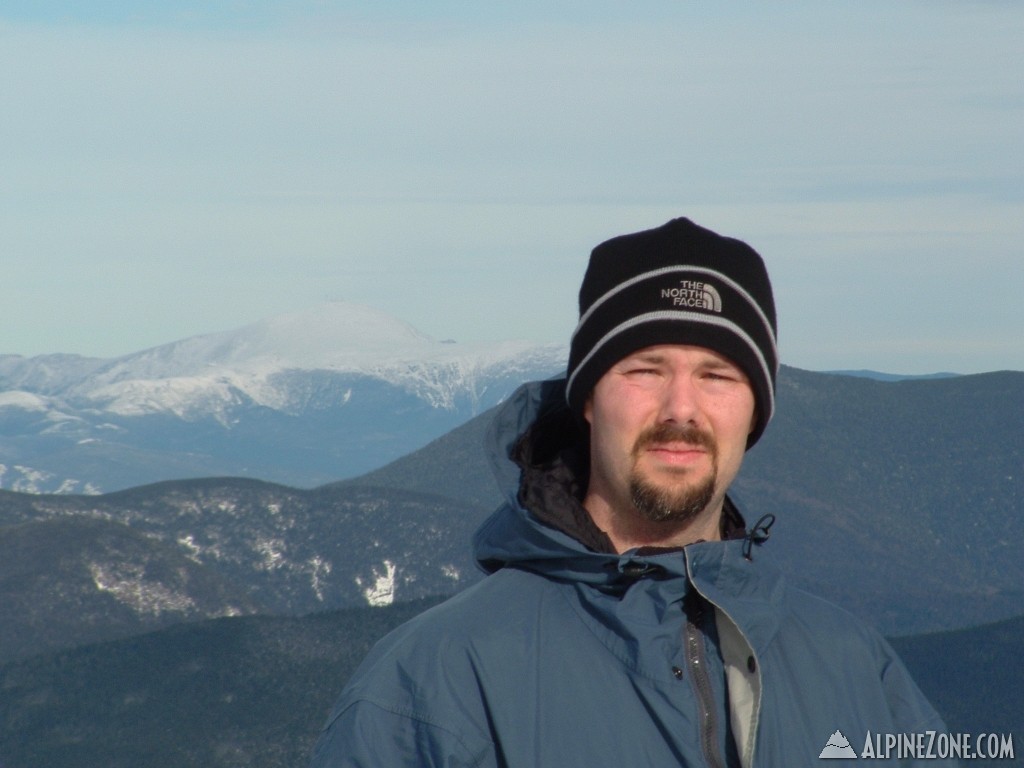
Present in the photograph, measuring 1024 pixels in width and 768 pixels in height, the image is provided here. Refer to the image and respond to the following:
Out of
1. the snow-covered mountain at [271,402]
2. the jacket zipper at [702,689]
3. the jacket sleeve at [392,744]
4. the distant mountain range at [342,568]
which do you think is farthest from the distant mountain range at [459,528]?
the snow-covered mountain at [271,402]

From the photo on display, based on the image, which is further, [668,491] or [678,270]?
[678,270]

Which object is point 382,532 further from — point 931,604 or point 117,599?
point 931,604

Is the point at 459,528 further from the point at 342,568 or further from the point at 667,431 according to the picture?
the point at 667,431

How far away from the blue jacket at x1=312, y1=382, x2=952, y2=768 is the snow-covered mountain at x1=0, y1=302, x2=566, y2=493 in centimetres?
9269

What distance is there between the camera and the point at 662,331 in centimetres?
410

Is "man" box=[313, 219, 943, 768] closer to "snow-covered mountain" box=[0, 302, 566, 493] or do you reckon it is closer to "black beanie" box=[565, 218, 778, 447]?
"black beanie" box=[565, 218, 778, 447]

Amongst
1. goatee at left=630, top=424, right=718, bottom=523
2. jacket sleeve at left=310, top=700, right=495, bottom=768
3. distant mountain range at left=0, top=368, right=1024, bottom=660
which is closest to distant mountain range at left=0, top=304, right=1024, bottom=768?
distant mountain range at left=0, top=368, right=1024, bottom=660

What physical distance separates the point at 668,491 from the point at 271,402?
162 meters

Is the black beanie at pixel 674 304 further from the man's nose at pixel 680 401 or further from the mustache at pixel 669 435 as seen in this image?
the mustache at pixel 669 435

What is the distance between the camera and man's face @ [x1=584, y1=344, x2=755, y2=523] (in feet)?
13.3

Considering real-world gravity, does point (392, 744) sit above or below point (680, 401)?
below

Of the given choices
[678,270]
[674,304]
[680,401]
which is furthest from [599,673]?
[678,270]

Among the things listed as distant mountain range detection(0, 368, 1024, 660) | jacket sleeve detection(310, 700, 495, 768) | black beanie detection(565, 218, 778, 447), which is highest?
black beanie detection(565, 218, 778, 447)

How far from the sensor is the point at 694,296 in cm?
414
